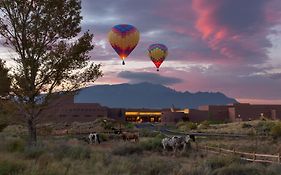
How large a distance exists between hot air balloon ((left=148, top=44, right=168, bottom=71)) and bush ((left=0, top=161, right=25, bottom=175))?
70.6m

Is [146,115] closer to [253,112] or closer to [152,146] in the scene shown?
[253,112]

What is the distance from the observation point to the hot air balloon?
8619cm

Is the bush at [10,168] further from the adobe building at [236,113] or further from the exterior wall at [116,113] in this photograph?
the exterior wall at [116,113]

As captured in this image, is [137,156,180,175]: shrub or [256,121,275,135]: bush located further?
[256,121,275,135]: bush

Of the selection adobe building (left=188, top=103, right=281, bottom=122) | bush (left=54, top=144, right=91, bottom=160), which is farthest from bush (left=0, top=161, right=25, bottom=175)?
adobe building (left=188, top=103, right=281, bottom=122)

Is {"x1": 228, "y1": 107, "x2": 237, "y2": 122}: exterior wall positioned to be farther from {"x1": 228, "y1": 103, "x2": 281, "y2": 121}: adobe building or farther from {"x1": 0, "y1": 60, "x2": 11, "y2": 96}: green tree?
{"x1": 0, "y1": 60, "x2": 11, "y2": 96}: green tree

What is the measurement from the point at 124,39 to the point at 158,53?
19.5 m

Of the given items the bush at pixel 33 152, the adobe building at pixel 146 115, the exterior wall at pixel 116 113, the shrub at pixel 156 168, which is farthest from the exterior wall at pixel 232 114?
the shrub at pixel 156 168

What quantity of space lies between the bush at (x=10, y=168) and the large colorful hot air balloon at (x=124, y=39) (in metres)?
52.1

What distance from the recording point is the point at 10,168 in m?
15.6

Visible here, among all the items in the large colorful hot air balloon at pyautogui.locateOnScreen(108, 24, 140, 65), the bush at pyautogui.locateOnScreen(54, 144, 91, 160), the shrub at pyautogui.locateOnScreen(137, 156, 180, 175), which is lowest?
the shrub at pyautogui.locateOnScreen(137, 156, 180, 175)

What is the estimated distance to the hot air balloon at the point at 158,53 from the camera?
8619cm

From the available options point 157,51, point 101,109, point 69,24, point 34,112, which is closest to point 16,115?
point 34,112

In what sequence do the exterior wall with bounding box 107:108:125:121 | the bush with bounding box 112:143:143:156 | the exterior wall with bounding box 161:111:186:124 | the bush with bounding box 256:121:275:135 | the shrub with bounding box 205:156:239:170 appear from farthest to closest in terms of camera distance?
the exterior wall with bounding box 107:108:125:121, the exterior wall with bounding box 161:111:186:124, the bush with bounding box 256:121:275:135, the bush with bounding box 112:143:143:156, the shrub with bounding box 205:156:239:170
